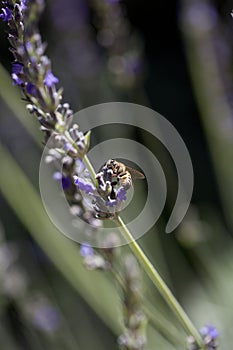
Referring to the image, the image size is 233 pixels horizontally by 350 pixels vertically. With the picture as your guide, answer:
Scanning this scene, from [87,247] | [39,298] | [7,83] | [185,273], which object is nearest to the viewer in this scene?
[87,247]

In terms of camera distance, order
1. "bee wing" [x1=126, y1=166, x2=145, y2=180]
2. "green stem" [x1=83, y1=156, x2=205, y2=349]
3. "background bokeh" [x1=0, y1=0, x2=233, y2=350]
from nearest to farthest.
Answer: "green stem" [x1=83, y1=156, x2=205, y2=349] < "bee wing" [x1=126, y1=166, x2=145, y2=180] < "background bokeh" [x1=0, y1=0, x2=233, y2=350]

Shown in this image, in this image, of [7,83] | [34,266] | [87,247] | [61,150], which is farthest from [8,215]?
[61,150]

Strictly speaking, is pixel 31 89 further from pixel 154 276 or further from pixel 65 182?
pixel 154 276

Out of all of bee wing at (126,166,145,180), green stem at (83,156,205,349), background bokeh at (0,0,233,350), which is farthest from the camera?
background bokeh at (0,0,233,350)

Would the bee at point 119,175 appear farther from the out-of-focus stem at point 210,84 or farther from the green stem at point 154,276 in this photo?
the out-of-focus stem at point 210,84

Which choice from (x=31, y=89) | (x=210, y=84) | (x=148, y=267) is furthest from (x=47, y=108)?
(x=210, y=84)

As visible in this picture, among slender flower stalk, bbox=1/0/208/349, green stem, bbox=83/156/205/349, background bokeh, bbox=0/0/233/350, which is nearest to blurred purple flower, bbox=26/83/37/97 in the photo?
slender flower stalk, bbox=1/0/208/349

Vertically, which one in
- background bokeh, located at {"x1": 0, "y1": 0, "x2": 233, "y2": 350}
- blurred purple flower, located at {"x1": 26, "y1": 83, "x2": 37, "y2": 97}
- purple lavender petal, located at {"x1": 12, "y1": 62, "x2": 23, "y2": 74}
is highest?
purple lavender petal, located at {"x1": 12, "y1": 62, "x2": 23, "y2": 74}

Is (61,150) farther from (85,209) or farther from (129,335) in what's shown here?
(129,335)

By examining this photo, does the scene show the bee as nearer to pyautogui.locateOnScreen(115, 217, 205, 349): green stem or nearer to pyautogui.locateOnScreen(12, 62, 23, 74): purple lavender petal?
pyautogui.locateOnScreen(115, 217, 205, 349): green stem

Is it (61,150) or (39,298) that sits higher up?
(61,150)
